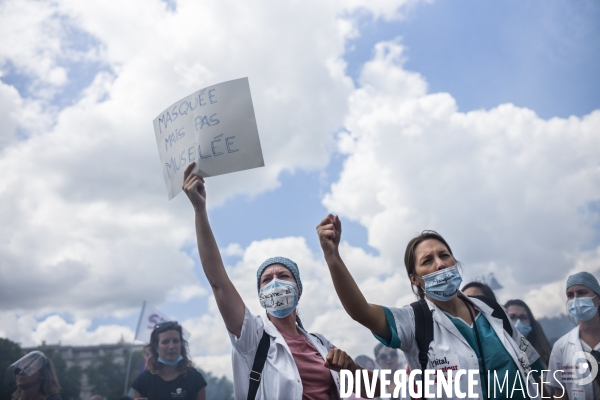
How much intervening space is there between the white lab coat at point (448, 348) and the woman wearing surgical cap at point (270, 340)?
36cm

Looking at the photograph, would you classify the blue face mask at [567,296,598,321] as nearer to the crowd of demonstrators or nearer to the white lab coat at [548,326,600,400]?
the white lab coat at [548,326,600,400]

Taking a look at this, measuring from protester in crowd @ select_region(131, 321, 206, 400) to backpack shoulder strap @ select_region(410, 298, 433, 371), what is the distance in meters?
3.57

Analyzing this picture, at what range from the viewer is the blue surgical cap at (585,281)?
4879mm

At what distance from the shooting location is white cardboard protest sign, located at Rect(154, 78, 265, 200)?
3459mm

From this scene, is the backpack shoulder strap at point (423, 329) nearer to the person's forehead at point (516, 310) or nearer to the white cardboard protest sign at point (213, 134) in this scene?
the white cardboard protest sign at point (213, 134)

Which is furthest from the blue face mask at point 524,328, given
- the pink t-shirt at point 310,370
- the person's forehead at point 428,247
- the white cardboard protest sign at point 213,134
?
the white cardboard protest sign at point 213,134

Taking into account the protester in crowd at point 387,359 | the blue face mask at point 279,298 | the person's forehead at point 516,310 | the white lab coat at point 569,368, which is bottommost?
the protester in crowd at point 387,359

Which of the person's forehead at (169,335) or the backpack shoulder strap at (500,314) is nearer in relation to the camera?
the backpack shoulder strap at (500,314)

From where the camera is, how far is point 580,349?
4.54 meters

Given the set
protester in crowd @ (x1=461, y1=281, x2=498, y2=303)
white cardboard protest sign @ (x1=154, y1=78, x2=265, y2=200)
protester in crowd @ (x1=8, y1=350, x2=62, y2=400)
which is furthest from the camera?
protester in crowd @ (x1=461, y1=281, x2=498, y2=303)

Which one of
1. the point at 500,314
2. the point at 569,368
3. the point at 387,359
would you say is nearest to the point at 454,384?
the point at 500,314

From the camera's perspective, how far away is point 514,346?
2.93 metres

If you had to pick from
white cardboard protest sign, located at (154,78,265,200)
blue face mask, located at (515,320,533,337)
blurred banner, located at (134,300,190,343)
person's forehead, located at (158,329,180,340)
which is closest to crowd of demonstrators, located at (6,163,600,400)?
white cardboard protest sign, located at (154,78,265,200)

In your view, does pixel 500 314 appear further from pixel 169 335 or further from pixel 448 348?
pixel 169 335
